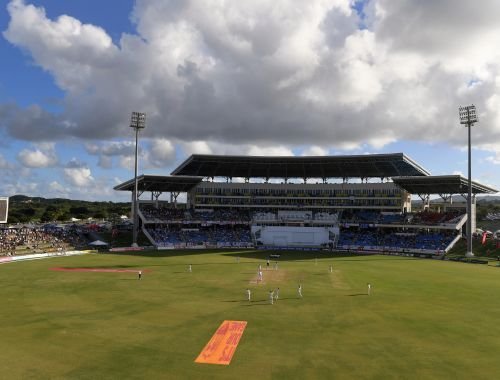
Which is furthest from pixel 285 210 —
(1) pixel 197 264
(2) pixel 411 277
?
(2) pixel 411 277

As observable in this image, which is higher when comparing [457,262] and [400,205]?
[400,205]

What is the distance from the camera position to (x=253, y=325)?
24.9 m

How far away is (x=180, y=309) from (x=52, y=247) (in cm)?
4812

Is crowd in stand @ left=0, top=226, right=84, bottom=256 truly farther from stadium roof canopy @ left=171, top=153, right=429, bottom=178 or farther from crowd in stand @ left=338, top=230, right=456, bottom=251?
crowd in stand @ left=338, top=230, right=456, bottom=251

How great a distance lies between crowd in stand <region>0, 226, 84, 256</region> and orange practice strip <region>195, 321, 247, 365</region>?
49964 millimetres

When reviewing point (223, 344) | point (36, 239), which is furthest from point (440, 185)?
point (36, 239)

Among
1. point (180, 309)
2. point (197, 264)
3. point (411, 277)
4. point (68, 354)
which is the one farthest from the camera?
point (197, 264)

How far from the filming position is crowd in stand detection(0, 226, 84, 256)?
210ft

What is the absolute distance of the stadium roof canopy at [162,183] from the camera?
79.9 metres

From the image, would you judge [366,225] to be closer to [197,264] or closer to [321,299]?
[197,264]

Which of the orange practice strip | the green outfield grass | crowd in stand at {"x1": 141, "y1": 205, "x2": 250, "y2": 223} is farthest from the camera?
crowd in stand at {"x1": 141, "y1": 205, "x2": 250, "y2": 223}

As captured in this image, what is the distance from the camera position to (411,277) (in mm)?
44875

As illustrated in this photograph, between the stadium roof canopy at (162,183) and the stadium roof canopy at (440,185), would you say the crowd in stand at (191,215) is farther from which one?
the stadium roof canopy at (440,185)

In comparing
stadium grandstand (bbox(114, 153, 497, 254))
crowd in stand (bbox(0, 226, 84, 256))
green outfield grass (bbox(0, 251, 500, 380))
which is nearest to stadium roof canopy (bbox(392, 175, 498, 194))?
stadium grandstand (bbox(114, 153, 497, 254))
